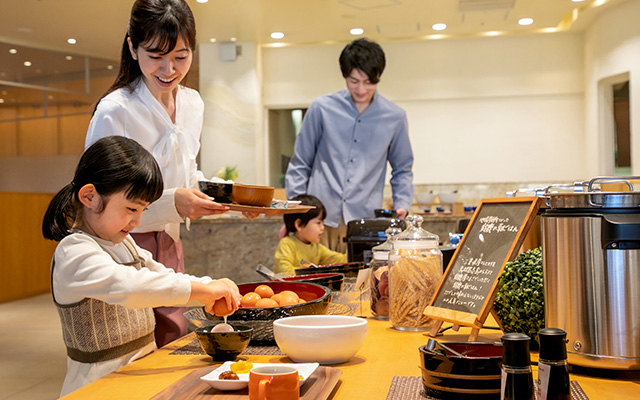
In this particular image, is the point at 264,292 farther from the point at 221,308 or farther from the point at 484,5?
the point at 484,5

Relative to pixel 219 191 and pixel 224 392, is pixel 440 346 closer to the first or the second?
pixel 224 392

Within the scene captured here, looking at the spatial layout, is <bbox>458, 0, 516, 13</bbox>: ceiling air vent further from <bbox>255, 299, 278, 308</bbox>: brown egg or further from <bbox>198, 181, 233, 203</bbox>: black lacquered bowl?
<bbox>255, 299, 278, 308</bbox>: brown egg

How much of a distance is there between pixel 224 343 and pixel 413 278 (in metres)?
0.47

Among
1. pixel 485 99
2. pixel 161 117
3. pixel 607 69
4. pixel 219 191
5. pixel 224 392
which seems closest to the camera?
pixel 224 392

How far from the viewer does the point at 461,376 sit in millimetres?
855

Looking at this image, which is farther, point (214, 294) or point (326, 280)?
point (326, 280)

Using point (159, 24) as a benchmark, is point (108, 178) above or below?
below

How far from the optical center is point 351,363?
1.13 metres

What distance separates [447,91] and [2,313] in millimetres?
6682

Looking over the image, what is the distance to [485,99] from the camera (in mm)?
9305

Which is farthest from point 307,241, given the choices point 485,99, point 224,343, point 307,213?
point 485,99

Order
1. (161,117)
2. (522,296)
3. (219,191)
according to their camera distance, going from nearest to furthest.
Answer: (522,296), (219,191), (161,117)

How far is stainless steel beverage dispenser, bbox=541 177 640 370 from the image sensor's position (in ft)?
3.12

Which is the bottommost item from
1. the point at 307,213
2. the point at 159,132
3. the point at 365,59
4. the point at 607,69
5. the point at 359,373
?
the point at 359,373
